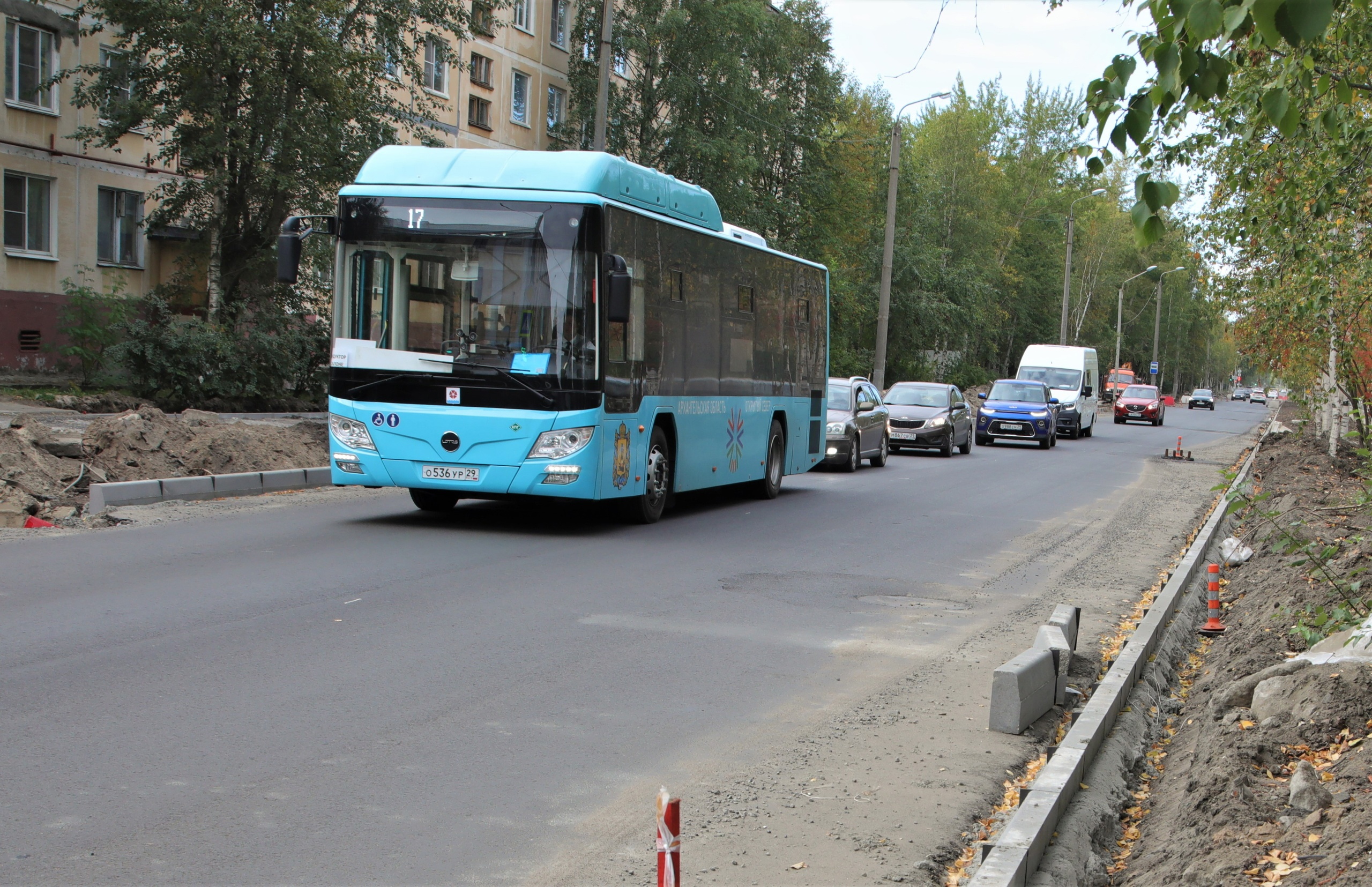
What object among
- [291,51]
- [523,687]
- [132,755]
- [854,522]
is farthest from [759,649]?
[291,51]

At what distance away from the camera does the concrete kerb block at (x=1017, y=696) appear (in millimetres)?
6301

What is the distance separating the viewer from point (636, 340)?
516 inches

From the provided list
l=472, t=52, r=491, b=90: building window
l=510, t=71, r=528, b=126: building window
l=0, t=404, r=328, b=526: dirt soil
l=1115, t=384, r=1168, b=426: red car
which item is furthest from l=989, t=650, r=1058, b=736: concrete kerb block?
l=1115, t=384, r=1168, b=426: red car

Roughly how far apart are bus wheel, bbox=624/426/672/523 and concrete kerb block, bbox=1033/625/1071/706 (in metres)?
6.63

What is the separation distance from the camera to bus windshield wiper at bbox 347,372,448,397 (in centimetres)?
1223

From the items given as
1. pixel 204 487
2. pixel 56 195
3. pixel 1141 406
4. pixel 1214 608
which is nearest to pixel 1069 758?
pixel 1214 608

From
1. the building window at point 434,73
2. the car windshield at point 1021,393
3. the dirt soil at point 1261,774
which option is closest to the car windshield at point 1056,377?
the car windshield at point 1021,393

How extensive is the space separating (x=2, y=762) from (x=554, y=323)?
762cm

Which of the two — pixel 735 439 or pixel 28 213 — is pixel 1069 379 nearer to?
pixel 735 439

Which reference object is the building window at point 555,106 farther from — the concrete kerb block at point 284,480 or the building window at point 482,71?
the concrete kerb block at point 284,480

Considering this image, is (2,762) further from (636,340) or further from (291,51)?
(291,51)

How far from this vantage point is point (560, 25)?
165ft

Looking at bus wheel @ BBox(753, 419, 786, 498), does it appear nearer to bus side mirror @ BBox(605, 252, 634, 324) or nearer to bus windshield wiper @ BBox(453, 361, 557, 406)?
bus side mirror @ BBox(605, 252, 634, 324)

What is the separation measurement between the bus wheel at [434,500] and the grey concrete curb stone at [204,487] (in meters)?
1.03
